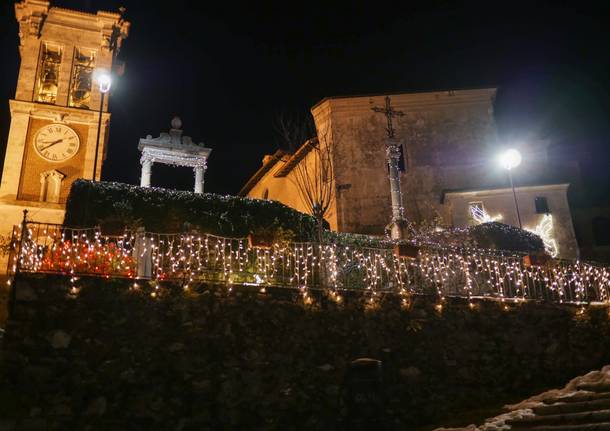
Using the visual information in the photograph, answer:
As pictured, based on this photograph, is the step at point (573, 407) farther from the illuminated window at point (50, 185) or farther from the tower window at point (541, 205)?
the illuminated window at point (50, 185)

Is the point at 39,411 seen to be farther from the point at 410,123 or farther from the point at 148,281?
the point at 410,123

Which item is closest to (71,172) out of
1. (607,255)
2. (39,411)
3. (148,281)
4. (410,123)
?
(148,281)

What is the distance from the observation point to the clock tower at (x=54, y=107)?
2142cm

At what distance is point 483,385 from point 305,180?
16898 millimetres

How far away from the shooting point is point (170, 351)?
10797 mm

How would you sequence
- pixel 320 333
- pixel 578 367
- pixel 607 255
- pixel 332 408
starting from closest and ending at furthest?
pixel 332 408
pixel 320 333
pixel 578 367
pixel 607 255

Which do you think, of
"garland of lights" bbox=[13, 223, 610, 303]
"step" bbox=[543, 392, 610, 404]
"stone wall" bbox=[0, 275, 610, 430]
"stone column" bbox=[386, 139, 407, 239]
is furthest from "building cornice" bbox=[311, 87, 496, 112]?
"step" bbox=[543, 392, 610, 404]

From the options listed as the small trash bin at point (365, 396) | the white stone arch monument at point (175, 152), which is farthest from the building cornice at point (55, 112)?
the small trash bin at point (365, 396)

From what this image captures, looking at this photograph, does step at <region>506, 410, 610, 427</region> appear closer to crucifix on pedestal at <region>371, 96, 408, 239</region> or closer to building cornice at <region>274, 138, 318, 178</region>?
crucifix on pedestal at <region>371, 96, 408, 239</region>

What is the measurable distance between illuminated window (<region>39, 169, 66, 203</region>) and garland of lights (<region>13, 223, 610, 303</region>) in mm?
9270

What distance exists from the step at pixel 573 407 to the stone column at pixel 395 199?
26.9 feet

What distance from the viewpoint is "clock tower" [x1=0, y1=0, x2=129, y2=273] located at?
70.3ft

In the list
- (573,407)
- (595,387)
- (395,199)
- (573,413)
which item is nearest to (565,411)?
(573,407)

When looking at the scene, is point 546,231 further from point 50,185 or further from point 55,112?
point 55,112
